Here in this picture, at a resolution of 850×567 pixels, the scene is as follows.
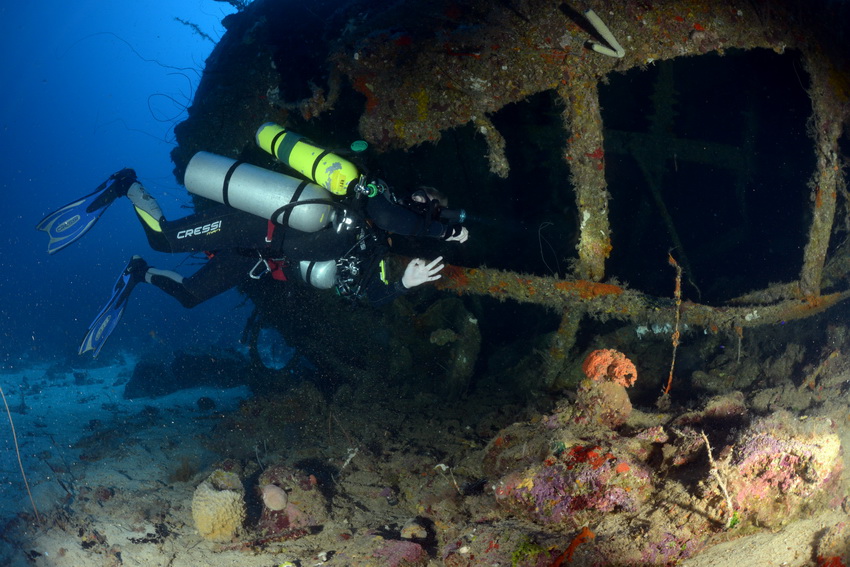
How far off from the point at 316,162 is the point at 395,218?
99 cm

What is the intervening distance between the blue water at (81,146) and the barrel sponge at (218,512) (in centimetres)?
3303

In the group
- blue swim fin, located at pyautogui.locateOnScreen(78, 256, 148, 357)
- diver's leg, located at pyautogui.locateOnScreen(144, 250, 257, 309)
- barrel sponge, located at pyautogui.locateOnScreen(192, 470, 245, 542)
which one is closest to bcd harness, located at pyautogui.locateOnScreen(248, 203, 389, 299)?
diver's leg, located at pyautogui.locateOnScreen(144, 250, 257, 309)

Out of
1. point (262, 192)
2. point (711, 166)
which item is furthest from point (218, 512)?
point (711, 166)

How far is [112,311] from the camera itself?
6.29 meters

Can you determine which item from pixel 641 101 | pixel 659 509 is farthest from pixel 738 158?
pixel 659 509

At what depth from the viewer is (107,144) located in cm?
10938

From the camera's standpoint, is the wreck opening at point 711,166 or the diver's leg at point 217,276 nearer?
the diver's leg at point 217,276

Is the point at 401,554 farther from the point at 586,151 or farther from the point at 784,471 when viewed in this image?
the point at 586,151

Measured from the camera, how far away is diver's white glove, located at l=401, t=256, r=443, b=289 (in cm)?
436

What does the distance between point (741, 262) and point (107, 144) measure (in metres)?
138

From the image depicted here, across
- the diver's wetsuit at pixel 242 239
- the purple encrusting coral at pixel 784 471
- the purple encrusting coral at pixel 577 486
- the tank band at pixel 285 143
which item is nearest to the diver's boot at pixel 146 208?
the diver's wetsuit at pixel 242 239

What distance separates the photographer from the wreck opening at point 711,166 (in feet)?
22.9

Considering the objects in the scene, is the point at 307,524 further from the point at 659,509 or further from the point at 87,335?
the point at 87,335

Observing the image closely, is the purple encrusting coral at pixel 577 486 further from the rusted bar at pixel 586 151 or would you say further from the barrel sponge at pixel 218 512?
the barrel sponge at pixel 218 512
